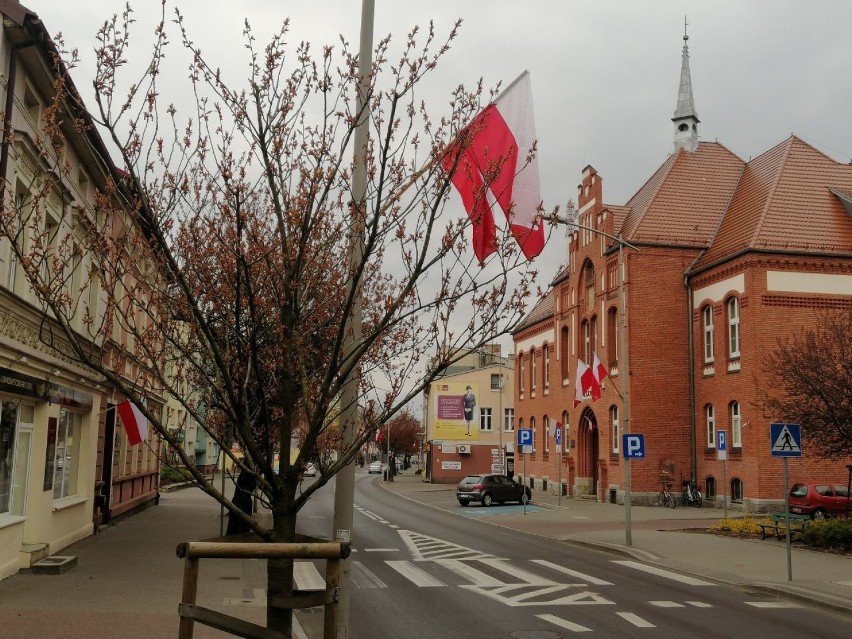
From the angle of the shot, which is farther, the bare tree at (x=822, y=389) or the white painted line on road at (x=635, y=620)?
the bare tree at (x=822, y=389)

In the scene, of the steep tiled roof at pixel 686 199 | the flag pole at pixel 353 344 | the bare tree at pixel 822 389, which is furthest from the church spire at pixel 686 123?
the flag pole at pixel 353 344

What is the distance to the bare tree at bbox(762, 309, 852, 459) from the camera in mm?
18078

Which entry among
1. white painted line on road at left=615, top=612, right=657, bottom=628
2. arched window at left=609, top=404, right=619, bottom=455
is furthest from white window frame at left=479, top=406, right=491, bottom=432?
white painted line on road at left=615, top=612, right=657, bottom=628

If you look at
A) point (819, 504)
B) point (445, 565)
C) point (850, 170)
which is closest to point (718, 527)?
point (819, 504)

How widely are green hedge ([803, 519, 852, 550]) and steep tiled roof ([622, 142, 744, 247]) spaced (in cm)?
1788

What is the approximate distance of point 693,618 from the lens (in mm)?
11508

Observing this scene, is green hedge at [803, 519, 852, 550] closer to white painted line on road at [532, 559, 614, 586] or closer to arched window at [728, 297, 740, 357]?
white painted line on road at [532, 559, 614, 586]

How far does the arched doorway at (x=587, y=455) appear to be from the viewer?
40.6m

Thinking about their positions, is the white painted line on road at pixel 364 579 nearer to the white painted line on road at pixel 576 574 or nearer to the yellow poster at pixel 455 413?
the white painted line on road at pixel 576 574

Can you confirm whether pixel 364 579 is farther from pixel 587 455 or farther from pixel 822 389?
pixel 587 455

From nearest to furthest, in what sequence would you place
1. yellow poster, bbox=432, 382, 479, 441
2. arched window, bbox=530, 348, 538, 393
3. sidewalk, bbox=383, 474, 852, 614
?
sidewalk, bbox=383, 474, 852, 614 < arched window, bbox=530, 348, 538, 393 < yellow poster, bbox=432, 382, 479, 441

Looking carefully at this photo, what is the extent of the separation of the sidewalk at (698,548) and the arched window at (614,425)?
2925 mm

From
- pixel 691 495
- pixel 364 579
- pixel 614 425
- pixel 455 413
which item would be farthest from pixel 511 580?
pixel 455 413

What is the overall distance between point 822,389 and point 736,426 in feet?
46.6
